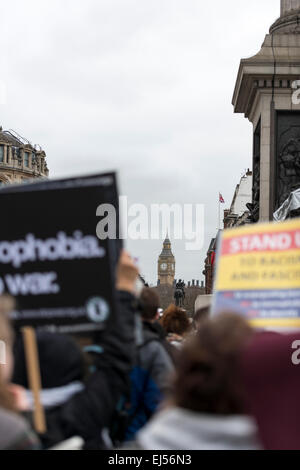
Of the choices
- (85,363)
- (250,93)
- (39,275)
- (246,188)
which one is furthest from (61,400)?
(246,188)

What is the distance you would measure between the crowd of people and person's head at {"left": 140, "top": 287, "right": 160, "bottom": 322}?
123cm

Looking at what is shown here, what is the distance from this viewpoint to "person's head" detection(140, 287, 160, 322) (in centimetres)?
580

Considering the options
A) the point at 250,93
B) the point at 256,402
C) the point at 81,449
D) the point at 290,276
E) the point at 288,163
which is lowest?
the point at 81,449

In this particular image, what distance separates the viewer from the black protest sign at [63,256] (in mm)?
4156

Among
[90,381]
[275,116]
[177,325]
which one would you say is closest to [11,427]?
[90,381]

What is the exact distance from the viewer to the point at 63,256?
420 cm

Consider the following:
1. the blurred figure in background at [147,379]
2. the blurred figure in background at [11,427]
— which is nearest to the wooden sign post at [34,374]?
the blurred figure in background at [11,427]

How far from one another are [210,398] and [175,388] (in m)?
0.16

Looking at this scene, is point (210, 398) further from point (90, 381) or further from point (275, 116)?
point (275, 116)

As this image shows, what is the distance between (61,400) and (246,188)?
73.2 meters

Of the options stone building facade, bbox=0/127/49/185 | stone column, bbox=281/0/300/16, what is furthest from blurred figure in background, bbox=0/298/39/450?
stone building facade, bbox=0/127/49/185

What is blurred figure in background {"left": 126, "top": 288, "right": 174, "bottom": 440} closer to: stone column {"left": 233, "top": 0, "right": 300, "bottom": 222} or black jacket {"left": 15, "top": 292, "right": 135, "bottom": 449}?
black jacket {"left": 15, "top": 292, "right": 135, "bottom": 449}

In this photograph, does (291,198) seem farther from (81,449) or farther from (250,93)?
(81,449)
